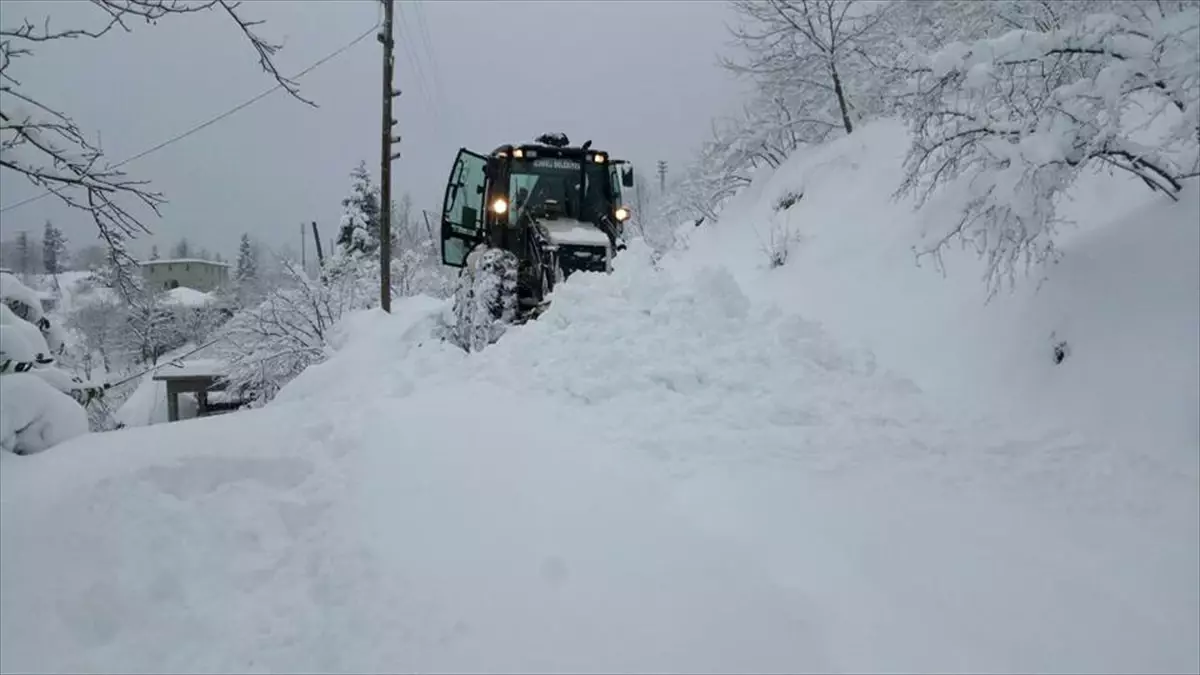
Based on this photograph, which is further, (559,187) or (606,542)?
(559,187)

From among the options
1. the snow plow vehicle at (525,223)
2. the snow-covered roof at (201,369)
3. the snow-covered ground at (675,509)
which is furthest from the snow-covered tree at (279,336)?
the snow-covered ground at (675,509)

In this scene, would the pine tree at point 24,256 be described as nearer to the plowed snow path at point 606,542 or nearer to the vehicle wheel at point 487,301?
the plowed snow path at point 606,542

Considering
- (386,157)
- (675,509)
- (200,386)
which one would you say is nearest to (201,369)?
(200,386)

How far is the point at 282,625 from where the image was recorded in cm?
313

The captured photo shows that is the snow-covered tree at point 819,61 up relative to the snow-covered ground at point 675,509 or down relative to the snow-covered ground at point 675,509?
up

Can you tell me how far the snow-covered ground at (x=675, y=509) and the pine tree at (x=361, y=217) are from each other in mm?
26879

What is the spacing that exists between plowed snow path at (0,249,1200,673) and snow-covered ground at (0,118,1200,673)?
16 millimetres

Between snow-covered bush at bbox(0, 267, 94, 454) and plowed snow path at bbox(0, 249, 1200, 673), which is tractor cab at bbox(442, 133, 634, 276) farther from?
snow-covered bush at bbox(0, 267, 94, 454)

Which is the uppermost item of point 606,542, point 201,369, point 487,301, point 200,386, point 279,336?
point 487,301

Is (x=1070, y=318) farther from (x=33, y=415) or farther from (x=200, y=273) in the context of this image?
(x=200, y=273)

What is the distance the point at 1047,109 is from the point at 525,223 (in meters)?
6.62

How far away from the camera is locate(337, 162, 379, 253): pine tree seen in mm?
32594

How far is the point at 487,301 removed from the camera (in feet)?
32.3

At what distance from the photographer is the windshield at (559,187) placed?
1080cm
